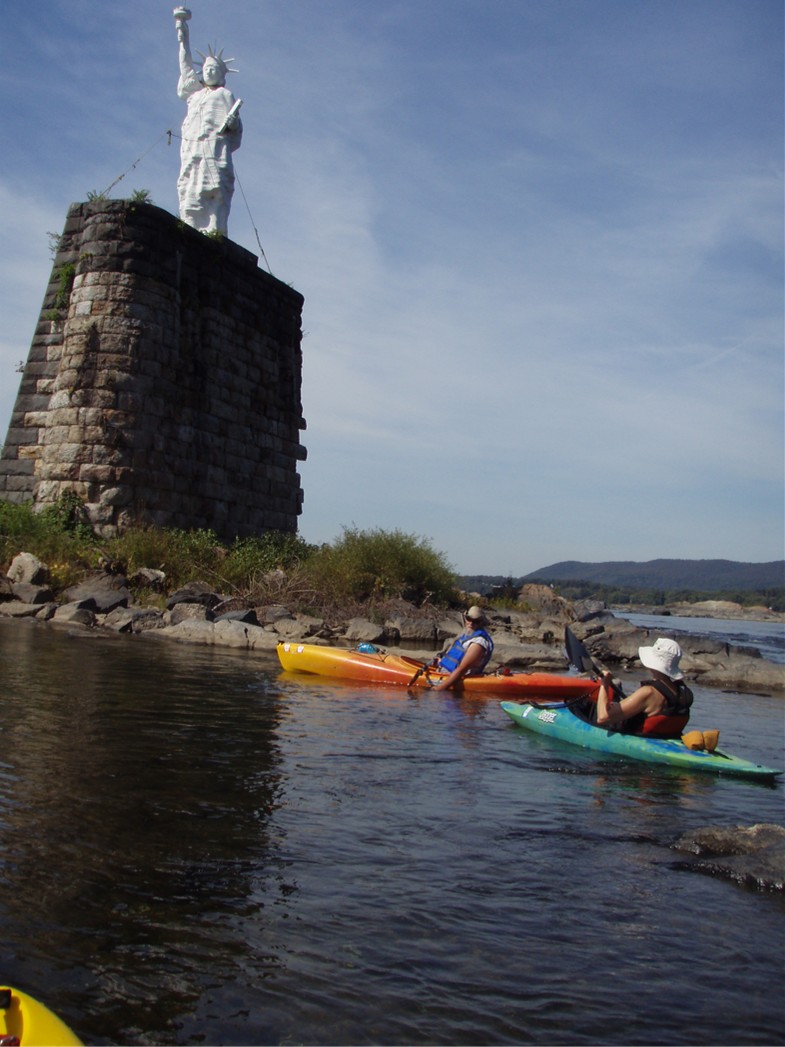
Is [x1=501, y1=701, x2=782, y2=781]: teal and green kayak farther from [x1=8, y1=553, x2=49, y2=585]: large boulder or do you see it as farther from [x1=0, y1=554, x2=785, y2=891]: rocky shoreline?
[x1=8, y1=553, x2=49, y2=585]: large boulder

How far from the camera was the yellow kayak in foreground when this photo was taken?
2.37 m

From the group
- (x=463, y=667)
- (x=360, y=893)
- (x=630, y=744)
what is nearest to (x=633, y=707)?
(x=630, y=744)

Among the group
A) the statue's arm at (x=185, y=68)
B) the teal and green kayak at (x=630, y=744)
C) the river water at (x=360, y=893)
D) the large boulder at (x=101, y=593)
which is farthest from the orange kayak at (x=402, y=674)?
the statue's arm at (x=185, y=68)

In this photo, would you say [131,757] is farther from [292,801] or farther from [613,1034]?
[613,1034]

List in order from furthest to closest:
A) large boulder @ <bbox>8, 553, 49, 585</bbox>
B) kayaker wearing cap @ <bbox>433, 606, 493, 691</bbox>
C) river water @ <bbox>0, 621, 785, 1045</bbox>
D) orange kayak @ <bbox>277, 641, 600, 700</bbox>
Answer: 1. large boulder @ <bbox>8, 553, 49, 585</bbox>
2. orange kayak @ <bbox>277, 641, 600, 700</bbox>
3. kayaker wearing cap @ <bbox>433, 606, 493, 691</bbox>
4. river water @ <bbox>0, 621, 785, 1045</bbox>

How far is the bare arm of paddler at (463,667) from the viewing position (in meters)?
10.8

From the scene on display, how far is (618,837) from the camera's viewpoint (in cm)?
536

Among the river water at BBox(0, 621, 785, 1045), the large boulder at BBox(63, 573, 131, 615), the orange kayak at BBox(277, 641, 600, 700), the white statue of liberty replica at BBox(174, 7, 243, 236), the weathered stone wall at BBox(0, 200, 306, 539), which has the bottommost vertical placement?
the river water at BBox(0, 621, 785, 1045)

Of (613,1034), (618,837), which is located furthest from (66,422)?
(613,1034)

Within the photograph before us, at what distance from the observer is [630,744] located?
7766 mm

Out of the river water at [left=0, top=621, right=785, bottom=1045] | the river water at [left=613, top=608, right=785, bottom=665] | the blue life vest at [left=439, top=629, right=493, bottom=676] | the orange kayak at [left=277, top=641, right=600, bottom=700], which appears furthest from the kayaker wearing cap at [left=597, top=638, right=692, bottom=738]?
the river water at [left=613, top=608, right=785, bottom=665]

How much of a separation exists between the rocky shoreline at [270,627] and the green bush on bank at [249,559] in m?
0.32

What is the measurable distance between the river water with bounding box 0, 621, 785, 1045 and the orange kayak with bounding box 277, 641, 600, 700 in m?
3.18

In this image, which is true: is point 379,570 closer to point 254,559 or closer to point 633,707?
point 254,559
